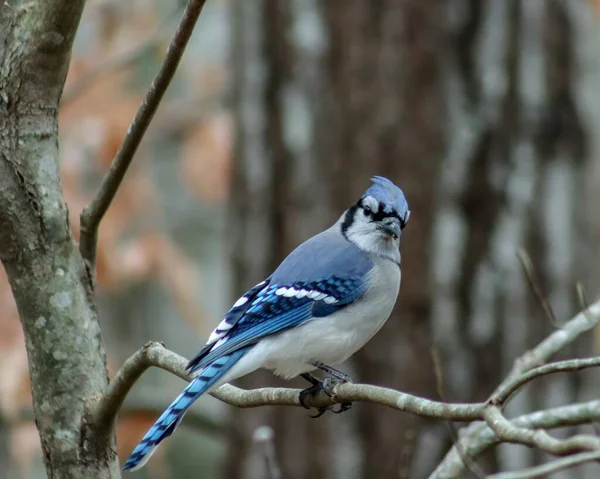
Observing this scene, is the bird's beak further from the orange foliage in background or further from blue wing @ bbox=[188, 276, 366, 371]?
the orange foliage in background

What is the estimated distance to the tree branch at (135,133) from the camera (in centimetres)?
177

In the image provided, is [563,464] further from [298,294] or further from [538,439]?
[298,294]

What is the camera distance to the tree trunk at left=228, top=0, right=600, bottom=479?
11.9ft

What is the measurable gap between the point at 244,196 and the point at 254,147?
0.21 m

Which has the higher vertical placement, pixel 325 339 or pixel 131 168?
pixel 131 168

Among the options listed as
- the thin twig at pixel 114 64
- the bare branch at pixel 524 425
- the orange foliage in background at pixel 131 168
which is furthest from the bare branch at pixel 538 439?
the orange foliage in background at pixel 131 168

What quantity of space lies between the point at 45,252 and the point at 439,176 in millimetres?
2126

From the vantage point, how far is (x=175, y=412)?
200 centimetres

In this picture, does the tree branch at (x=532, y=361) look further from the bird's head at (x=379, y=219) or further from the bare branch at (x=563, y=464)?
the bird's head at (x=379, y=219)

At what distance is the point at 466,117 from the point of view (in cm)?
369

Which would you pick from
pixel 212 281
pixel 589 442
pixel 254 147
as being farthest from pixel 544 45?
pixel 212 281

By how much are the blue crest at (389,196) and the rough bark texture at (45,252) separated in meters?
1.05

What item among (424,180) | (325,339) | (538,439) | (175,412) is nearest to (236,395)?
(175,412)

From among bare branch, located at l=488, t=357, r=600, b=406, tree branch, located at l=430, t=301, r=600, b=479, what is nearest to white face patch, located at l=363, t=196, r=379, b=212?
tree branch, located at l=430, t=301, r=600, b=479
